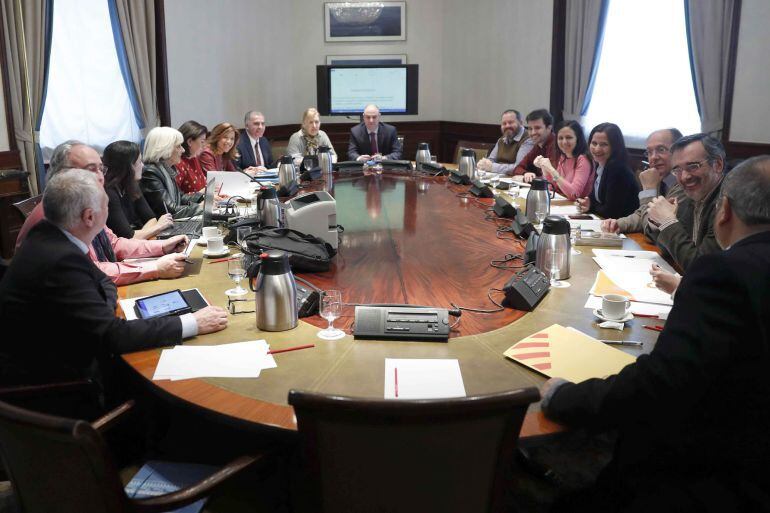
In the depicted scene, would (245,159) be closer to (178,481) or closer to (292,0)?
(292,0)

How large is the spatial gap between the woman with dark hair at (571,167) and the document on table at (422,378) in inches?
113

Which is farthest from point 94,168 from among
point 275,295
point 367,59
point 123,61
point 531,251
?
point 367,59

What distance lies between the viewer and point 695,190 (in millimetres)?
2682

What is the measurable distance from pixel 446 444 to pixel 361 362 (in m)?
0.61

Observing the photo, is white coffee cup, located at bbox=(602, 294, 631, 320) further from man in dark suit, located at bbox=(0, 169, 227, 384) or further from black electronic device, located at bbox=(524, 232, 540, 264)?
man in dark suit, located at bbox=(0, 169, 227, 384)

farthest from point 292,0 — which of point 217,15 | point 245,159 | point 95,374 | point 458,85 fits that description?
point 95,374

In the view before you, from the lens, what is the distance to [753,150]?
4.91 meters

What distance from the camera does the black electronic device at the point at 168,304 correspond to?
2.08 m

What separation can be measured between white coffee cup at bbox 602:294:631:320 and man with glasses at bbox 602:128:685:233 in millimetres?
1286

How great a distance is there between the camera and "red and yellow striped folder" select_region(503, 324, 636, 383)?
64.9 inches

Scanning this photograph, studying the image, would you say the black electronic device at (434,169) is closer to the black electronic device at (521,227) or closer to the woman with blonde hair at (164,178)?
the woman with blonde hair at (164,178)

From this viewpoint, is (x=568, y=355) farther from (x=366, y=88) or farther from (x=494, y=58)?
(x=366, y=88)

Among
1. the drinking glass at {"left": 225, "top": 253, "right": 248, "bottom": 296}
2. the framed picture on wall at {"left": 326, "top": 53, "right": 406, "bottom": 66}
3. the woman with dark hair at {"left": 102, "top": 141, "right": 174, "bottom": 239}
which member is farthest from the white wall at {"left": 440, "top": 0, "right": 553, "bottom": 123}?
the drinking glass at {"left": 225, "top": 253, "right": 248, "bottom": 296}

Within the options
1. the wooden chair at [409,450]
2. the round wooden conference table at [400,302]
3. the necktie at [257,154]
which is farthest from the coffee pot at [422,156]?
the wooden chair at [409,450]
